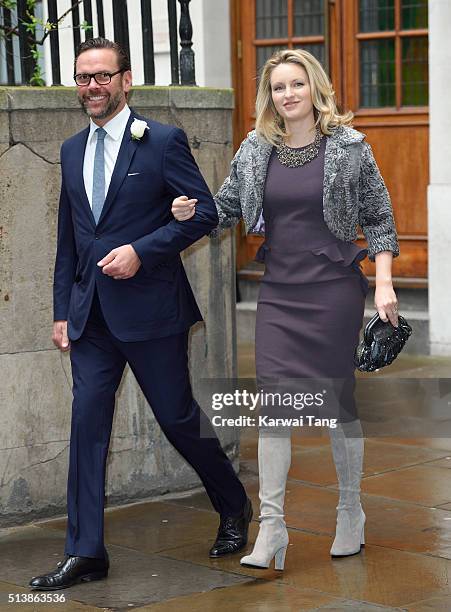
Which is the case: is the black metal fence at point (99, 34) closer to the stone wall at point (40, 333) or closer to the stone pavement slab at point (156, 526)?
the stone wall at point (40, 333)

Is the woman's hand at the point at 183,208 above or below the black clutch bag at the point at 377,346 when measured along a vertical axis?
above

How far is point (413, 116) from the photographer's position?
34.7ft

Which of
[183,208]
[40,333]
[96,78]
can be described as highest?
[96,78]

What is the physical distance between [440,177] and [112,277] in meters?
5.21

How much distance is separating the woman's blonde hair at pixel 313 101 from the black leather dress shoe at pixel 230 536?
1511 millimetres

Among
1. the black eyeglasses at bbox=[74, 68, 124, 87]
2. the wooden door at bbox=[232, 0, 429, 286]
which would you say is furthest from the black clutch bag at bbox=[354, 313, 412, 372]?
the wooden door at bbox=[232, 0, 429, 286]

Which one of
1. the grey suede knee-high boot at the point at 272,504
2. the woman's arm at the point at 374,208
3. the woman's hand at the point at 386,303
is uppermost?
the woman's arm at the point at 374,208

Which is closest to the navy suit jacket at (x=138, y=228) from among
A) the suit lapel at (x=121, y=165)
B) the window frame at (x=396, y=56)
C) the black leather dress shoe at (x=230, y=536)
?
the suit lapel at (x=121, y=165)

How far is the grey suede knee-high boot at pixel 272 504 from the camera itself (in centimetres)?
519

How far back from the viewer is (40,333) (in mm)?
6148

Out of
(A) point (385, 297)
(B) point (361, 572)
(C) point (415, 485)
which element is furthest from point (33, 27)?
(B) point (361, 572)

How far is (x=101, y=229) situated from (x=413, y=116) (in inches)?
229

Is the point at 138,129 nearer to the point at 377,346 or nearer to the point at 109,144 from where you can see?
the point at 109,144

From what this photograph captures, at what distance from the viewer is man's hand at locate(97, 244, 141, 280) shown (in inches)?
199
